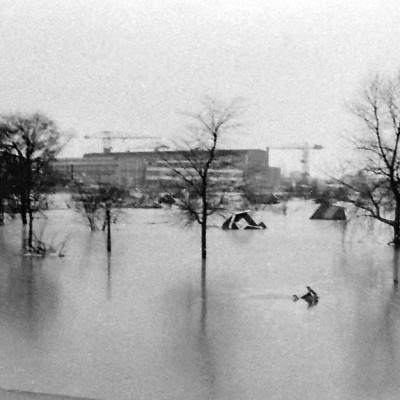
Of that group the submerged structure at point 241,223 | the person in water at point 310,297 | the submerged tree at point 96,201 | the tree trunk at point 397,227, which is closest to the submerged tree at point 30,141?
the submerged tree at point 96,201

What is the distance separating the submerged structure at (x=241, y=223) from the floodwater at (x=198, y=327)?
15.7 metres

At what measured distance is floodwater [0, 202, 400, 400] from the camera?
8094 mm

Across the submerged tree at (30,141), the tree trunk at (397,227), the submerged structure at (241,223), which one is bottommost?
the submerged structure at (241,223)

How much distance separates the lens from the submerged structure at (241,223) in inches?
1526

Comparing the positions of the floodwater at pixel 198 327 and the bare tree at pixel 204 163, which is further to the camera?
the bare tree at pixel 204 163

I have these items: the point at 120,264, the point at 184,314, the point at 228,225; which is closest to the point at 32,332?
the point at 184,314

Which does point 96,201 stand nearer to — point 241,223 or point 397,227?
point 241,223

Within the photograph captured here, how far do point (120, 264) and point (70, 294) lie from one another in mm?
5775

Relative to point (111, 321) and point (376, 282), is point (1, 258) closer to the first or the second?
point (111, 321)

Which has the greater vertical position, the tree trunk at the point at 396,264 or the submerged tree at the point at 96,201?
the submerged tree at the point at 96,201

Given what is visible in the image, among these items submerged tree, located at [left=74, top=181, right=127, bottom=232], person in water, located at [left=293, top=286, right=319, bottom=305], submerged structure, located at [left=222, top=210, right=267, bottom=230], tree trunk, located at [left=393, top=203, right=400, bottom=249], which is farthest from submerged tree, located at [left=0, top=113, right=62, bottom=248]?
person in water, located at [left=293, top=286, right=319, bottom=305]

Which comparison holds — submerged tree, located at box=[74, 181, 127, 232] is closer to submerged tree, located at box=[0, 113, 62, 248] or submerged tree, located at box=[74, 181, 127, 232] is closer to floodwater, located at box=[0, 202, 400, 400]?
submerged tree, located at box=[0, 113, 62, 248]

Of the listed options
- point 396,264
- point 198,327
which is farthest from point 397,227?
point 198,327

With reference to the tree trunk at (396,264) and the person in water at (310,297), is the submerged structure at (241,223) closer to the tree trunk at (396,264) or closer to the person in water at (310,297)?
the tree trunk at (396,264)
